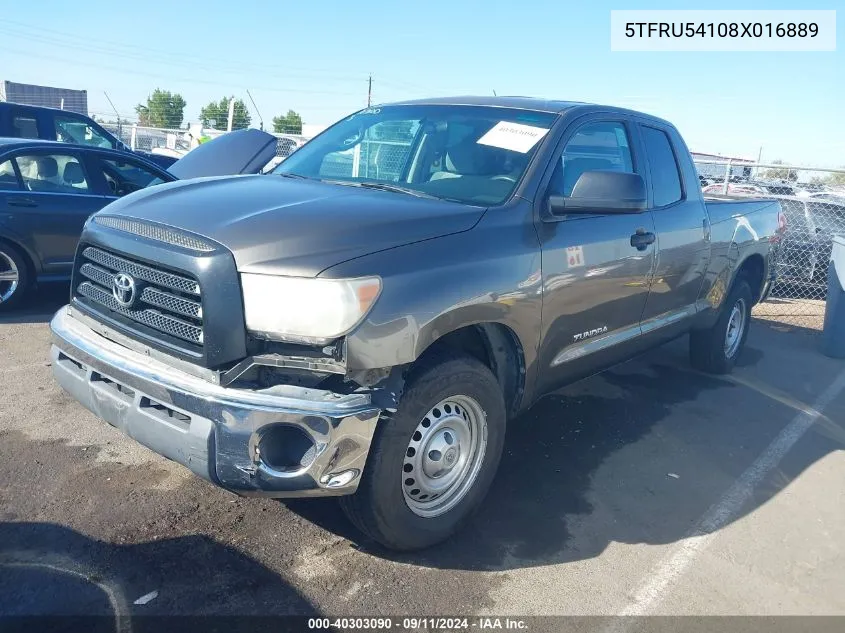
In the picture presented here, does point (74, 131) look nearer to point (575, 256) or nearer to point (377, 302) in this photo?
point (575, 256)

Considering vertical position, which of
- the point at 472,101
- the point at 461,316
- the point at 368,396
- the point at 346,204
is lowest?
the point at 368,396

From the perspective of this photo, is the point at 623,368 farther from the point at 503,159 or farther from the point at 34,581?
the point at 34,581

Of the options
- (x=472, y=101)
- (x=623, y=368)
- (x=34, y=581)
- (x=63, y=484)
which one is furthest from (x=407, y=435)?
(x=623, y=368)

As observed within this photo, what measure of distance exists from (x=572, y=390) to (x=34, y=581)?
12.9 feet

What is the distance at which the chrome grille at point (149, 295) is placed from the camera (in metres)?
2.72

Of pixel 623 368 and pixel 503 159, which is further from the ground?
pixel 503 159

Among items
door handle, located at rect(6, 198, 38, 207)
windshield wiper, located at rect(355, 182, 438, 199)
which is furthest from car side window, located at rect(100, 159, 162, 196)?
windshield wiper, located at rect(355, 182, 438, 199)

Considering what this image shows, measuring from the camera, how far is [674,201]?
15.8 feet

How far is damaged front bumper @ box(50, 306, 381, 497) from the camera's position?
256cm

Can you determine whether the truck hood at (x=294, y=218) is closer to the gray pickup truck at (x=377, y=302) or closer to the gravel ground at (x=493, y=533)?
the gray pickup truck at (x=377, y=302)

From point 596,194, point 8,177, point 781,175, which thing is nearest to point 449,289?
point 596,194

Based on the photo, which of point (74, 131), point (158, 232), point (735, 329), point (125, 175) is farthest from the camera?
point (74, 131)

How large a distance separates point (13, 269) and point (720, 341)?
6.36m

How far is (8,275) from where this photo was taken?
6.47m
